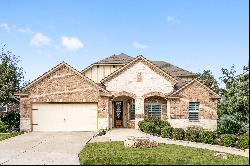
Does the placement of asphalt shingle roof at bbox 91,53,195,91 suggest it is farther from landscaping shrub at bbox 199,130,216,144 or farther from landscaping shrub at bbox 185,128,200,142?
landscaping shrub at bbox 199,130,216,144

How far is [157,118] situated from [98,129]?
539 centimetres

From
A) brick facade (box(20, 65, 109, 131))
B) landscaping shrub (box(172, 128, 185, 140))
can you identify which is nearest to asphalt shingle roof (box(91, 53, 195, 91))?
brick facade (box(20, 65, 109, 131))

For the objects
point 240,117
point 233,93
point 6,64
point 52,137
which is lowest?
point 52,137

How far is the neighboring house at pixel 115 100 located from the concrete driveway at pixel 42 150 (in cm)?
557

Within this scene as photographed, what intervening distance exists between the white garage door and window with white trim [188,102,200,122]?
28.1 ft

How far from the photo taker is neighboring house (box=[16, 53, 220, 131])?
33125 millimetres

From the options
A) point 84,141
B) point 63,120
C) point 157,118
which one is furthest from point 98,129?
point 84,141

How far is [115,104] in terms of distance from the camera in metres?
37.8

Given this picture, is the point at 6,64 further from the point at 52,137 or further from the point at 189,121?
the point at 189,121

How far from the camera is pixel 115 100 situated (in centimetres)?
3666

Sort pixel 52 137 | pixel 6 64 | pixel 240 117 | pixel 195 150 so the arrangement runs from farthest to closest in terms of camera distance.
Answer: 1. pixel 6 64
2. pixel 52 137
3. pixel 240 117
4. pixel 195 150

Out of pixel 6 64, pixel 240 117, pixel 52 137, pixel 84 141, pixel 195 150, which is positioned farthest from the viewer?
pixel 6 64

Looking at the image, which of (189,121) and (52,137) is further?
(189,121)

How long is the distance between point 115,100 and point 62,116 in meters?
5.75
